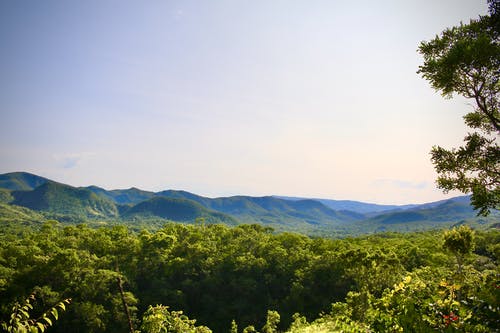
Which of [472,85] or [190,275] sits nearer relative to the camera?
[472,85]

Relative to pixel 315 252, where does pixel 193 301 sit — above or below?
below

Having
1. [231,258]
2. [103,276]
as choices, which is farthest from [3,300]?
[231,258]

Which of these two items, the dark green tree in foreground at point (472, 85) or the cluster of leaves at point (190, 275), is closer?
the dark green tree in foreground at point (472, 85)

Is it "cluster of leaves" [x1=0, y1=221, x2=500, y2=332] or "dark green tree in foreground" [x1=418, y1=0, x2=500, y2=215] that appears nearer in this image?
"dark green tree in foreground" [x1=418, y1=0, x2=500, y2=215]

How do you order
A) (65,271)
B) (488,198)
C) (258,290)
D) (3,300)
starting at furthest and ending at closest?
1. (258,290)
2. (65,271)
3. (3,300)
4. (488,198)

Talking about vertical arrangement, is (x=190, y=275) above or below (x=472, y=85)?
below

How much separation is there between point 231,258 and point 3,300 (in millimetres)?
27235

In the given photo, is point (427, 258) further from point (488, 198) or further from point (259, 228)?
point (488, 198)

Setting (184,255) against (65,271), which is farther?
A: (184,255)

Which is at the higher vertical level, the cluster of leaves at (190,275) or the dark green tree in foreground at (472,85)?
the dark green tree in foreground at (472,85)

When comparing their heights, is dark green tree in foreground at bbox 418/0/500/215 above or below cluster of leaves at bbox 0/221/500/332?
above

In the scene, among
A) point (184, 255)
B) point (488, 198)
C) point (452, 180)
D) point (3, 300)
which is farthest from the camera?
point (184, 255)

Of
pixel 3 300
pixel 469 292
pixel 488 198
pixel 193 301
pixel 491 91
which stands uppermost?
pixel 491 91

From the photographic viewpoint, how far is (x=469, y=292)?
8.56 m
